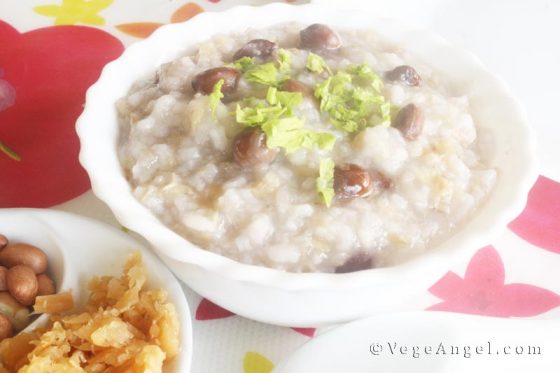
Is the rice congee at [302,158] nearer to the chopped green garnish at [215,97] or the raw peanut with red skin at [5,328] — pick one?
the chopped green garnish at [215,97]

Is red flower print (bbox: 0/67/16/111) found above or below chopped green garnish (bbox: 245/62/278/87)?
below

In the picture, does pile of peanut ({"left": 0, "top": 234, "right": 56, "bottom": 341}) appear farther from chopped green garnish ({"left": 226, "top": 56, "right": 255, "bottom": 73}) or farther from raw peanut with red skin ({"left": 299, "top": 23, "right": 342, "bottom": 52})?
raw peanut with red skin ({"left": 299, "top": 23, "right": 342, "bottom": 52})

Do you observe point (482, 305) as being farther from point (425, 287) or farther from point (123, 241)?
point (123, 241)

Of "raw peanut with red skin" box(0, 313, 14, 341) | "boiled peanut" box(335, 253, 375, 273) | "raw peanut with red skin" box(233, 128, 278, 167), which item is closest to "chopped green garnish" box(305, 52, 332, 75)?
"raw peanut with red skin" box(233, 128, 278, 167)

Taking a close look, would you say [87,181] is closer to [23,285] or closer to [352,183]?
[23,285]

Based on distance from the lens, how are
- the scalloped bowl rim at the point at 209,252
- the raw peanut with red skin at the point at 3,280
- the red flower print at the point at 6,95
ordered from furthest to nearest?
the red flower print at the point at 6,95 → the raw peanut with red skin at the point at 3,280 → the scalloped bowl rim at the point at 209,252

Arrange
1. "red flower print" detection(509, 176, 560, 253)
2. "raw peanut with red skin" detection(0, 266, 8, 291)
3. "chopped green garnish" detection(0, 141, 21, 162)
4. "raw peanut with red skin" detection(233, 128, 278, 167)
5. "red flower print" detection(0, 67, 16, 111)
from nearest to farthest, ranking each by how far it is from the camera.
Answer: "raw peanut with red skin" detection(233, 128, 278, 167) < "raw peanut with red skin" detection(0, 266, 8, 291) < "red flower print" detection(509, 176, 560, 253) < "chopped green garnish" detection(0, 141, 21, 162) < "red flower print" detection(0, 67, 16, 111)

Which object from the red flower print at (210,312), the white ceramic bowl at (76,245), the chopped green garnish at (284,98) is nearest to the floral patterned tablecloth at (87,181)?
the red flower print at (210,312)
